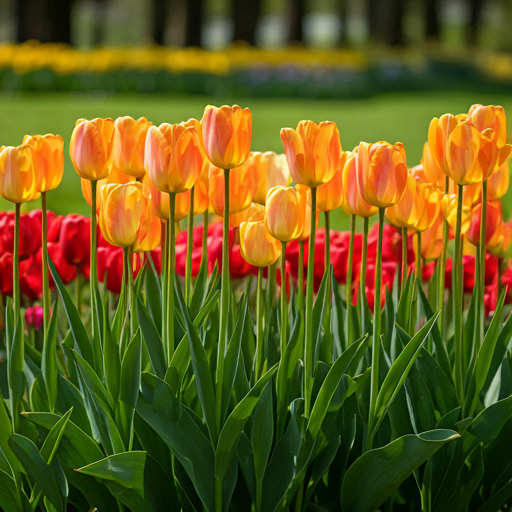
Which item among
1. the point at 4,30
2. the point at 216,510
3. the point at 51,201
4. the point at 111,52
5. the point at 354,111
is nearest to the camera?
the point at 216,510

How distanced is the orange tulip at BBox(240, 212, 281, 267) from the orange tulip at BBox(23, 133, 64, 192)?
0.37 meters

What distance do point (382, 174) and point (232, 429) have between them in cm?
50

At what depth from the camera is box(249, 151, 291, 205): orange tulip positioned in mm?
1587

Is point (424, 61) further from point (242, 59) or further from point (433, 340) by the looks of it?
point (433, 340)

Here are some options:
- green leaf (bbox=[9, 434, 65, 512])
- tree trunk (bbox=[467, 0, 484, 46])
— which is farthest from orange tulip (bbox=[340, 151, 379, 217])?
tree trunk (bbox=[467, 0, 484, 46])

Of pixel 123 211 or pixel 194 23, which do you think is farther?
pixel 194 23

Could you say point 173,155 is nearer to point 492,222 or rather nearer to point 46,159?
point 46,159

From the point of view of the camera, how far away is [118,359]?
4.40 feet

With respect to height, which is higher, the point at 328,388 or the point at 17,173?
the point at 17,173

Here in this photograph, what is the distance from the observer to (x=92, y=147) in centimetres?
133

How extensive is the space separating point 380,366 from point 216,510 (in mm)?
427

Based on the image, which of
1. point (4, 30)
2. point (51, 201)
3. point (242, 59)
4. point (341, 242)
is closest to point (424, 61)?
point (242, 59)

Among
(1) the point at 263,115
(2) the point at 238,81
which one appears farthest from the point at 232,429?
(2) the point at 238,81

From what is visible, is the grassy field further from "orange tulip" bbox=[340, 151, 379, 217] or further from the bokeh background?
"orange tulip" bbox=[340, 151, 379, 217]
